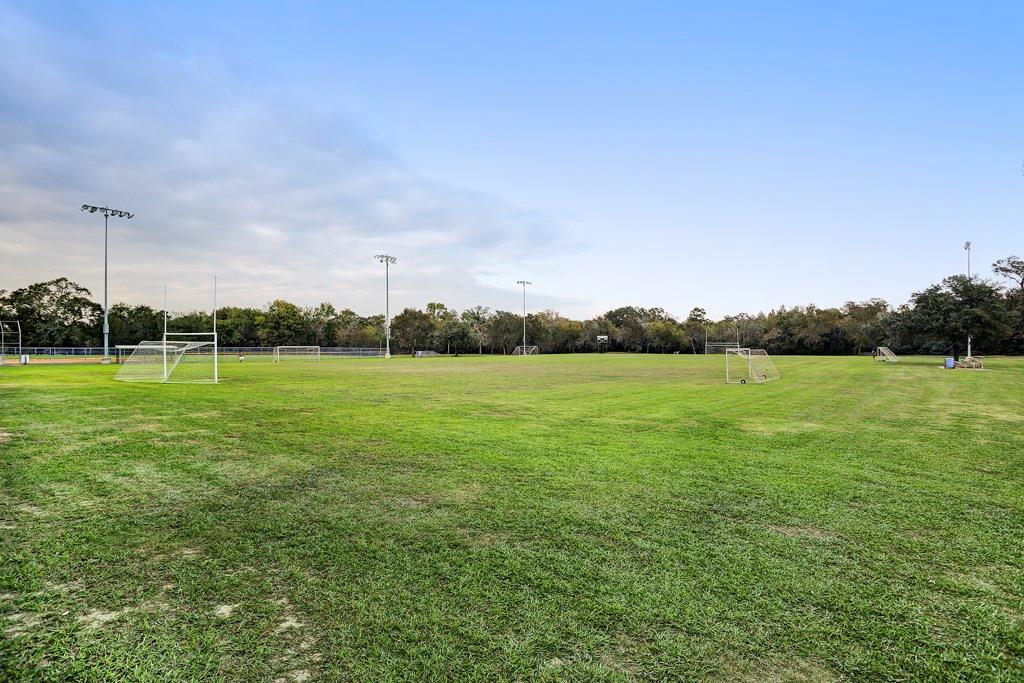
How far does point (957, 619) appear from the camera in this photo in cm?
295

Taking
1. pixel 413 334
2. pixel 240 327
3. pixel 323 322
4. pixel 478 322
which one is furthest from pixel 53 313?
pixel 478 322

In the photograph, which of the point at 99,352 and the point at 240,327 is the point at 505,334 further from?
the point at 99,352

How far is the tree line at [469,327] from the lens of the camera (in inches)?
2879

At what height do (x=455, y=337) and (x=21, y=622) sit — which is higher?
(x=455, y=337)

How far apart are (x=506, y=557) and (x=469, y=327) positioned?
3617 inches

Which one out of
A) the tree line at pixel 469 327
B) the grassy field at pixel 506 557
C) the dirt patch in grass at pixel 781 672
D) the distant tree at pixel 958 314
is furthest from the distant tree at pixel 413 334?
the dirt patch in grass at pixel 781 672

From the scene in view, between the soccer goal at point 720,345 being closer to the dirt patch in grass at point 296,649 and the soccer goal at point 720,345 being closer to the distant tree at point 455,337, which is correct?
the dirt patch in grass at point 296,649

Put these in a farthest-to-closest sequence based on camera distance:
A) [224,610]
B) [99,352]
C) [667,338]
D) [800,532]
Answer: [667,338] → [99,352] → [800,532] → [224,610]

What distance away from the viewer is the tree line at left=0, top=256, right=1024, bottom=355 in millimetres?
73125

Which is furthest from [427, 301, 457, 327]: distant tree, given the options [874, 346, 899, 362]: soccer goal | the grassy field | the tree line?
the grassy field

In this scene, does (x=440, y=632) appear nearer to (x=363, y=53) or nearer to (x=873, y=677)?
(x=873, y=677)

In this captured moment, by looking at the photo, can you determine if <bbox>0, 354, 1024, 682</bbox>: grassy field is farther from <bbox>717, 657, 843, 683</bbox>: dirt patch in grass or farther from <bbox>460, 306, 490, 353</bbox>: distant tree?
<bbox>460, 306, 490, 353</bbox>: distant tree

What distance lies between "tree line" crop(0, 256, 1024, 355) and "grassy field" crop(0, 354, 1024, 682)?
205 ft

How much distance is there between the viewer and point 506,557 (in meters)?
3.84
